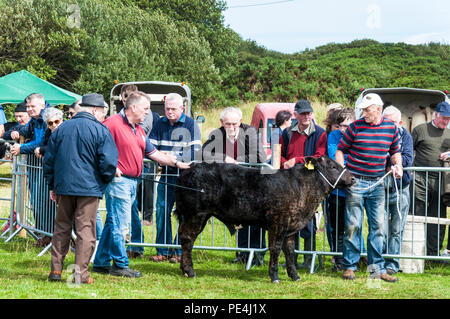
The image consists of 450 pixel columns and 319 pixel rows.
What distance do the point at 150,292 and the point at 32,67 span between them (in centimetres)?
2415

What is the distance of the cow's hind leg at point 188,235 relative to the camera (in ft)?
24.2

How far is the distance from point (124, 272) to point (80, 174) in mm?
1451

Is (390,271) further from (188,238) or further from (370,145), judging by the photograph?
(188,238)

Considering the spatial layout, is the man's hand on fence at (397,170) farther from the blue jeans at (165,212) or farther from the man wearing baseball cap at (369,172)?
the blue jeans at (165,212)

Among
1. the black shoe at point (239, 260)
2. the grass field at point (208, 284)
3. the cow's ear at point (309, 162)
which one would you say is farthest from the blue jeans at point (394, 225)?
the black shoe at point (239, 260)

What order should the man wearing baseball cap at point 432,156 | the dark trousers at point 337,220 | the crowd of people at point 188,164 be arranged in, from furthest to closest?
the man wearing baseball cap at point 432,156 < the dark trousers at point 337,220 < the crowd of people at point 188,164

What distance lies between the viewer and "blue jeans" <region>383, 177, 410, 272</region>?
7.88m

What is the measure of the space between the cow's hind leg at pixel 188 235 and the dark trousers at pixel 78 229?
117 cm

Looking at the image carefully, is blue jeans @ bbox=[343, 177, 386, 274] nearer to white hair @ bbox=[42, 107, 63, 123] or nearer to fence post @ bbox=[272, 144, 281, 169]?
fence post @ bbox=[272, 144, 281, 169]

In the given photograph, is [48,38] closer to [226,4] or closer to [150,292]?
[150,292]

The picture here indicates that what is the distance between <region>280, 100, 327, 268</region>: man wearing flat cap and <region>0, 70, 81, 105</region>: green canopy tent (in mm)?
11345

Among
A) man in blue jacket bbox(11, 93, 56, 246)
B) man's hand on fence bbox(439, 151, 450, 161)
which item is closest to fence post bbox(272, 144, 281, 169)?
man's hand on fence bbox(439, 151, 450, 161)

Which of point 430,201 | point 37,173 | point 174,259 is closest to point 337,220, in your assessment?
point 430,201
